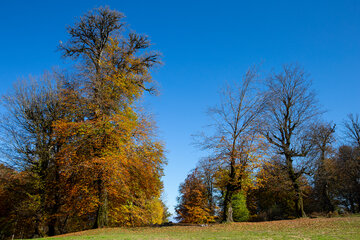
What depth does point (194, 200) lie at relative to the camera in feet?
129

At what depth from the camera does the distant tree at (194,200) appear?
36.4 meters

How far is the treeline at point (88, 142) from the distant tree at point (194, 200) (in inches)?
700

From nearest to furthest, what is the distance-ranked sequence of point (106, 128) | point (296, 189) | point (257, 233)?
point (257, 233)
point (106, 128)
point (296, 189)

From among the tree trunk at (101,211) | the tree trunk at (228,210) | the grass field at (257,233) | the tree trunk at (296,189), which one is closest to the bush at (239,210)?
the tree trunk at (296,189)

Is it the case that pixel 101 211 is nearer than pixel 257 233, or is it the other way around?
pixel 257 233

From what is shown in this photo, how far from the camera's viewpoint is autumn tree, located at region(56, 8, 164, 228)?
53.3 feet

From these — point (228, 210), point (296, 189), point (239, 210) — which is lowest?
point (228, 210)

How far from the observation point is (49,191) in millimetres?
18578

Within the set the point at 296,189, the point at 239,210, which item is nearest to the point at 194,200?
the point at 239,210

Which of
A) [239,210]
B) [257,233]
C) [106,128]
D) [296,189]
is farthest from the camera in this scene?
[239,210]

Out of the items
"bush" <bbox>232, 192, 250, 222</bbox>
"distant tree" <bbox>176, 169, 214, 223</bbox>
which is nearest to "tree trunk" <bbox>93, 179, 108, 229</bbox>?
A: "distant tree" <bbox>176, 169, 214, 223</bbox>

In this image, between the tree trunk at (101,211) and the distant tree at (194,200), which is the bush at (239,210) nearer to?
the distant tree at (194,200)

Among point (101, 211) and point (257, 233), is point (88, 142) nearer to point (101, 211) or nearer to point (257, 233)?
point (101, 211)

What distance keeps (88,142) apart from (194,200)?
85.6ft
